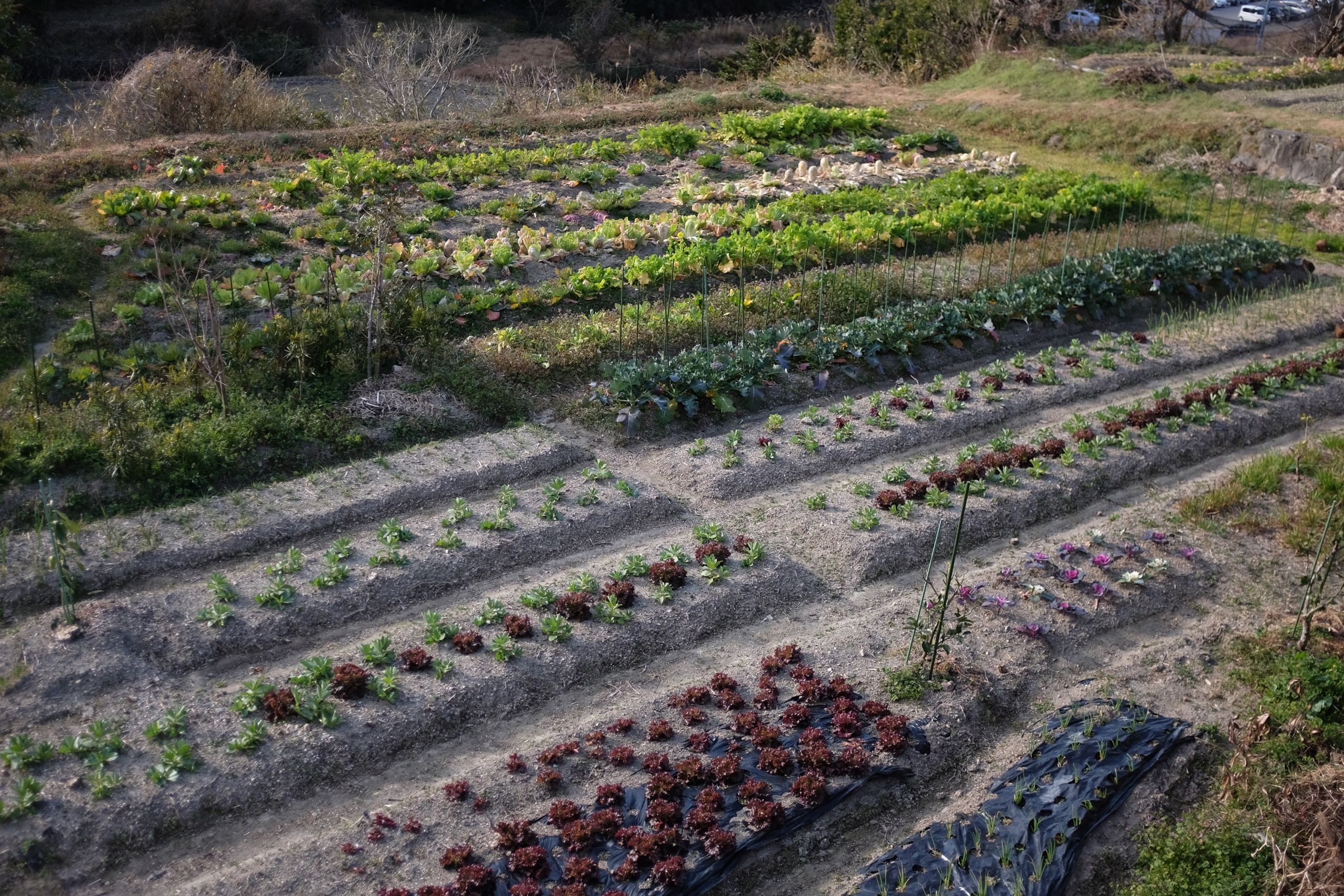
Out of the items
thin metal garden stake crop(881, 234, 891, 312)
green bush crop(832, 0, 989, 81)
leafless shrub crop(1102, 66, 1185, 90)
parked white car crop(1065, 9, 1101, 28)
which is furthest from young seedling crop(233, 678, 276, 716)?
parked white car crop(1065, 9, 1101, 28)

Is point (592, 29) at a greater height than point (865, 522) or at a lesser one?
greater

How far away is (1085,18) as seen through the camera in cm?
2816

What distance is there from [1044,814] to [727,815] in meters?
1.65

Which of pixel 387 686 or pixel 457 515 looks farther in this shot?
pixel 457 515

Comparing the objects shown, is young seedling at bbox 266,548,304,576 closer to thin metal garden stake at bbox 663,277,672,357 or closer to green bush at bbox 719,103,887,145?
thin metal garden stake at bbox 663,277,672,357

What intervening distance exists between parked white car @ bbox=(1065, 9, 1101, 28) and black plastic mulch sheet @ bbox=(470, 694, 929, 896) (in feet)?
80.3

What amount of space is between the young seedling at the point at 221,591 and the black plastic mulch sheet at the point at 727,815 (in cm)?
283

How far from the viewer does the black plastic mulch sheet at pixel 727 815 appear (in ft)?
17.9

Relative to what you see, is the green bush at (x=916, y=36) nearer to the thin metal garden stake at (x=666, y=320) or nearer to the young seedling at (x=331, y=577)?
the thin metal garden stake at (x=666, y=320)

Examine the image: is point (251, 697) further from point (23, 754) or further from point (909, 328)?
point (909, 328)

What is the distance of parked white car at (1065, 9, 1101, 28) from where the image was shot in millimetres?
26844

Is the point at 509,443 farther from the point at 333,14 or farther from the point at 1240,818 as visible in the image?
the point at 333,14

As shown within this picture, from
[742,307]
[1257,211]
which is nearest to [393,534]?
[742,307]

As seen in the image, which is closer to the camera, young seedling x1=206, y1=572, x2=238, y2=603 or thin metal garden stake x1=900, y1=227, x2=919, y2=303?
young seedling x1=206, y1=572, x2=238, y2=603
